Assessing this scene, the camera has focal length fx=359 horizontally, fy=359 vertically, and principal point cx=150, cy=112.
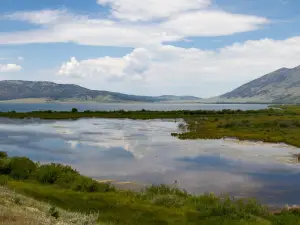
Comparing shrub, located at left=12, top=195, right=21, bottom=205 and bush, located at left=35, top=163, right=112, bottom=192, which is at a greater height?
shrub, located at left=12, top=195, right=21, bottom=205

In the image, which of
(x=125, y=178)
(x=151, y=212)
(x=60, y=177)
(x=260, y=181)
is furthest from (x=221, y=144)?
(x=151, y=212)

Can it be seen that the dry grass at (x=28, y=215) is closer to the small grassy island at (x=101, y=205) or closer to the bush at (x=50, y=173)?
the small grassy island at (x=101, y=205)

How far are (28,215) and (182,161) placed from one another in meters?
33.6

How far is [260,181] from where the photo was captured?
119 feet

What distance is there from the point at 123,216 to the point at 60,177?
10459 millimetres

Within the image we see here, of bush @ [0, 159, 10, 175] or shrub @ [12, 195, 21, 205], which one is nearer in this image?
shrub @ [12, 195, 21, 205]

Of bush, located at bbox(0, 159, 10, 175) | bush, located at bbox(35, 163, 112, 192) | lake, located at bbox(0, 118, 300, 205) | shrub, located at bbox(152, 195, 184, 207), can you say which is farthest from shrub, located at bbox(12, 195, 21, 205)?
lake, located at bbox(0, 118, 300, 205)

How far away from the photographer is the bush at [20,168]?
2967 centimetres

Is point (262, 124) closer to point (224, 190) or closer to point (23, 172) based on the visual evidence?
point (224, 190)

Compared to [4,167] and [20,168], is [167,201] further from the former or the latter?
[4,167]

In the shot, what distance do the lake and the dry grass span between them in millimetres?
17112

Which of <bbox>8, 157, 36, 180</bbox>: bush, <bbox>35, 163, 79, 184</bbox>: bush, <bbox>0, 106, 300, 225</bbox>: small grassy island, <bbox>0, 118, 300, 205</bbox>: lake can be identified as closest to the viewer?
<bbox>0, 106, 300, 225</bbox>: small grassy island

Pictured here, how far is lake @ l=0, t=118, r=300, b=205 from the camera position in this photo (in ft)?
112

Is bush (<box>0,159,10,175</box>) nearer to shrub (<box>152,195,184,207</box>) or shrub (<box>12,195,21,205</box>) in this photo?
shrub (<box>12,195,21,205</box>)
